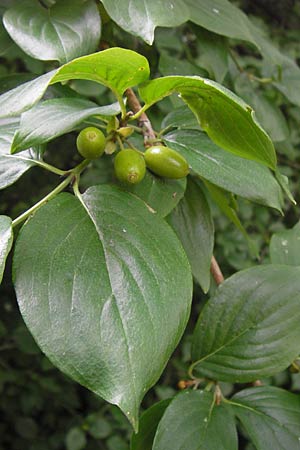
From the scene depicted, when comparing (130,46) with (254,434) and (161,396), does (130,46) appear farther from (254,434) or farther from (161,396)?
(161,396)

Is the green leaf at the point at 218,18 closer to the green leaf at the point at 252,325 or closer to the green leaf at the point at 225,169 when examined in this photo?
the green leaf at the point at 225,169

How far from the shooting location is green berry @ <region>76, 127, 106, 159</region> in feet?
2.15

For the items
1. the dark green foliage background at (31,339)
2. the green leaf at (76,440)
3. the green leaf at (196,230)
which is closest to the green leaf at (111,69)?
the green leaf at (196,230)

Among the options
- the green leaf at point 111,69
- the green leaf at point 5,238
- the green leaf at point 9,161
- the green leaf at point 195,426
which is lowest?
the green leaf at point 195,426

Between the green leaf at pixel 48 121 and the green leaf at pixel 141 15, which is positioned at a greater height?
the green leaf at pixel 141 15

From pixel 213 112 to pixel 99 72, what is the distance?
0.12 metres

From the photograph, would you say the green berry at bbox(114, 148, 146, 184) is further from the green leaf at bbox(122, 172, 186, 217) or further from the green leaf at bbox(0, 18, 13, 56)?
the green leaf at bbox(0, 18, 13, 56)

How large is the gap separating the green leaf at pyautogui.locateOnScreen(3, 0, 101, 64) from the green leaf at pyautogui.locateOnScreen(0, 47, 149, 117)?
0.50 feet

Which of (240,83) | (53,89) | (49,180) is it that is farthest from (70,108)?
(49,180)

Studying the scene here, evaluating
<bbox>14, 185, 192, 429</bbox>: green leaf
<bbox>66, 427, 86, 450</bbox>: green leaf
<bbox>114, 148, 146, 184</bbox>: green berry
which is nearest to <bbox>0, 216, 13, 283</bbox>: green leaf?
<bbox>14, 185, 192, 429</bbox>: green leaf

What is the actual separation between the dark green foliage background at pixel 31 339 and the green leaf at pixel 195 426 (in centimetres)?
63

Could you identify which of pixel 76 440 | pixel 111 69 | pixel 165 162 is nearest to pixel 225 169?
pixel 165 162

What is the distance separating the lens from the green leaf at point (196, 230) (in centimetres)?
83

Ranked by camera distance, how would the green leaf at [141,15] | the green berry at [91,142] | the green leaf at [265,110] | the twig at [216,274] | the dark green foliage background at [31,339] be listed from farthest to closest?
1. the dark green foliage background at [31,339]
2. the green leaf at [265,110]
3. the twig at [216,274]
4. the green leaf at [141,15]
5. the green berry at [91,142]
